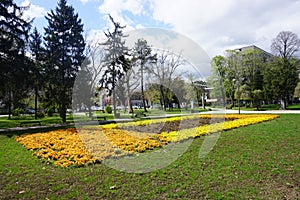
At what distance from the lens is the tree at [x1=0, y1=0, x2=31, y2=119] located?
1473cm

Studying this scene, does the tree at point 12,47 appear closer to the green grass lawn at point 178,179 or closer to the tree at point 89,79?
the tree at point 89,79

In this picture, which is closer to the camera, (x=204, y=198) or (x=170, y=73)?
(x=204, y=198)

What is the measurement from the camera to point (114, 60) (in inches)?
961

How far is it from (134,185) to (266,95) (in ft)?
115

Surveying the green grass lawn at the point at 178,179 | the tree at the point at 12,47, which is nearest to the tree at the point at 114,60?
the tree at the point at 12,47

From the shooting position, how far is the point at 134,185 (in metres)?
4.16

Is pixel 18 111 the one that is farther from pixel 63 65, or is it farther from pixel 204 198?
pixel 204 198

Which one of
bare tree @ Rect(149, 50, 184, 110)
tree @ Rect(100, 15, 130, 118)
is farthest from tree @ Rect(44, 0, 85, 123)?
bare tree @ Rect(149, 50, 184, 110)

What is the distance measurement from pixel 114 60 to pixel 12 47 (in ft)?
34.6

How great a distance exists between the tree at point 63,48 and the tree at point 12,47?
4080mm

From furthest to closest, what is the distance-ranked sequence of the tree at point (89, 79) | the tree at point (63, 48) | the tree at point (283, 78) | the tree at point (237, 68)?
the tree at point (237, 68), the tree at point (283, 78), the tree at point (89, 79), the tree at point (63, 48)

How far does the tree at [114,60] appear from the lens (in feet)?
79.3

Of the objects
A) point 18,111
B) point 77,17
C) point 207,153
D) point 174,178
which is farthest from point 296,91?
point 18,111

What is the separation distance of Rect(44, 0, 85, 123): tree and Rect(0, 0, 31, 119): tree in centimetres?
408
